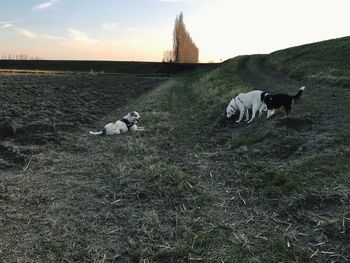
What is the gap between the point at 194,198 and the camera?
730 centimetres

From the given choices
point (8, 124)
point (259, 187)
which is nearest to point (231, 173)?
point (259, 187)

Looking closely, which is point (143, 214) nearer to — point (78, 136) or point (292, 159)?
point (292, 159)

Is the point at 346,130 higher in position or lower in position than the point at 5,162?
higher

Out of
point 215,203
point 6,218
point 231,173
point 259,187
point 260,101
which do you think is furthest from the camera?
point 260,101

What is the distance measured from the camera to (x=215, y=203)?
23.6 feet

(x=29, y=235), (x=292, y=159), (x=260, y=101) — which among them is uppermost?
(x=260, y=101)

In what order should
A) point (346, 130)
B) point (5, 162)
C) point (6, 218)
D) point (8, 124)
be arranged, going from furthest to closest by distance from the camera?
point (8, 124) < point (346, 130) < point (5, 162) < point (6, 218)

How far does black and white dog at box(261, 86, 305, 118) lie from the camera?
1260 cm

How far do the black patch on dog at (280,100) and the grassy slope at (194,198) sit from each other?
2.73ft

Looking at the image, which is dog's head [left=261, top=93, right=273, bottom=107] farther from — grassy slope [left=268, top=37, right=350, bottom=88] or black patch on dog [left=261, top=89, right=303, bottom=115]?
grassy slope [left=268, top=37, right=350, bottom=88]

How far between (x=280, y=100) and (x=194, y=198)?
6.55 m

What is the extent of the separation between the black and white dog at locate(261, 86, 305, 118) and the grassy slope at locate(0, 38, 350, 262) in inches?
A: 33.1

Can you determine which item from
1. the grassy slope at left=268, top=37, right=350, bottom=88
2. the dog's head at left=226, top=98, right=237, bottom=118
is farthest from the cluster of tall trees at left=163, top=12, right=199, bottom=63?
the dog's head at left=226, top=98, right=237, bottom=118

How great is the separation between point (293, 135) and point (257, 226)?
487cm
